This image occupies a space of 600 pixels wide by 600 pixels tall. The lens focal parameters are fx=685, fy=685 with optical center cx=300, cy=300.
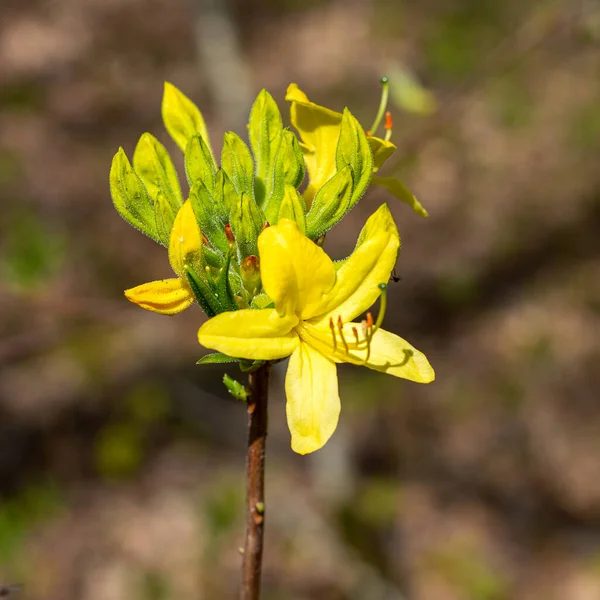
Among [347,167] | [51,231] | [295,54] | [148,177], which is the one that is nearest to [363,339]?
[347,167]

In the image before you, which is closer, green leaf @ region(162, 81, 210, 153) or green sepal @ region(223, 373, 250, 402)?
green sepal @ region(223, 373, 250, 402)

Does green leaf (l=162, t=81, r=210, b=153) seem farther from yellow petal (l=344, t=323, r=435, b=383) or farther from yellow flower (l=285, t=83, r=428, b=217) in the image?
yellow petal (l=344, t=323, r=435, b=383)

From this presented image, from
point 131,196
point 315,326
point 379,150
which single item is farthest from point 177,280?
point 379,150

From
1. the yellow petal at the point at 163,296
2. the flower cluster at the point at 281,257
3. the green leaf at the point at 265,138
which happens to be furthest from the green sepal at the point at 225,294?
the green leaf at the point at 265,138

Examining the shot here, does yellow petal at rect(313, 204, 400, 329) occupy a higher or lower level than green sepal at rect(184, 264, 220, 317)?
higher

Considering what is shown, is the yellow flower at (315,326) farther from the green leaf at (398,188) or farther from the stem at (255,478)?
the green leaf at (398,188)

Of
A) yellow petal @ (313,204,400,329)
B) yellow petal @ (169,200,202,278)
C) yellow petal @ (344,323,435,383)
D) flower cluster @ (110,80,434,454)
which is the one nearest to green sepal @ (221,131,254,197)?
flower cluster @ (110,80,434,454)
